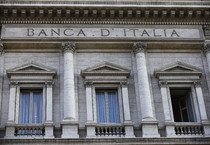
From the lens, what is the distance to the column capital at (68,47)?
2275 centimetres

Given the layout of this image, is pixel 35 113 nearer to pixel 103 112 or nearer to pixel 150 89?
pixel 103 112

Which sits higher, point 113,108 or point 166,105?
point 113,108

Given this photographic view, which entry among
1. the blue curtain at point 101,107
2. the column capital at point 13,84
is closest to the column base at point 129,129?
the blue curtain at point 101,107

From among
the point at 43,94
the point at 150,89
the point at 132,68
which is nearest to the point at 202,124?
the point at 150,89

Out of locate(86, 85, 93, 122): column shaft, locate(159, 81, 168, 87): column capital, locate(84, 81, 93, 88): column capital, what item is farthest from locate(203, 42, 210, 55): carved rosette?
locate(86, 85, 93, 122): column shaft

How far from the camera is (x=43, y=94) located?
2173 centimetres

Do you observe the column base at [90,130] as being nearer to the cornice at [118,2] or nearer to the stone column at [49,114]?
the stone column at [49,114]

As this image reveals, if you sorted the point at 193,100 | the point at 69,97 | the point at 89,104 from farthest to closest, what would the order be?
the point at 193,100 → the point at 89,104 → the point at 69,97

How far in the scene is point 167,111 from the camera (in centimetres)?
2138

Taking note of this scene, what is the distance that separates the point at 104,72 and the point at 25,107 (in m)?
4.07

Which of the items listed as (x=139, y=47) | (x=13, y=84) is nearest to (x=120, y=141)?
(x=139, y=47)

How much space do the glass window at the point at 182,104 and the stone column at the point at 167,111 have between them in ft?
A: 2.29

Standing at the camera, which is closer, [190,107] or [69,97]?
[69,97]

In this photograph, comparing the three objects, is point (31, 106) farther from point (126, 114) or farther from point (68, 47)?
point (126, 114)
